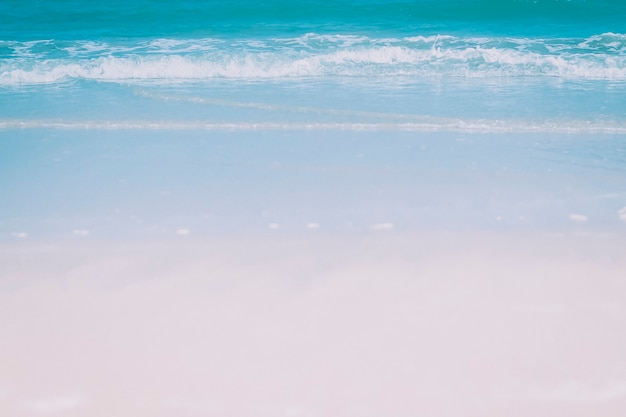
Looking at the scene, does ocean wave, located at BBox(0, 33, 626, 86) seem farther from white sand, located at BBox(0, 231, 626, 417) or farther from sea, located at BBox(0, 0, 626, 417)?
white sand, located at BBox(0, 231, 626, 417)

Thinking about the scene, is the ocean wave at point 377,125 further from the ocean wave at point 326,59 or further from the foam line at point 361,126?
the ocean wave at point 326,59

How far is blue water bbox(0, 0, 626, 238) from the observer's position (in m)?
4.20

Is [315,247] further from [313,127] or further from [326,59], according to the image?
[326,59]

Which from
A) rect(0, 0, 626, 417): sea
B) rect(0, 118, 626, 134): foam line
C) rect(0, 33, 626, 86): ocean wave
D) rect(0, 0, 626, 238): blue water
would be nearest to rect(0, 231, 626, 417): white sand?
rect(0, 0, 626, 417): sea

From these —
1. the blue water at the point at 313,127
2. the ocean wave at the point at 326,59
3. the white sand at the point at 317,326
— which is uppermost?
the ocean wave at the point at 326,59

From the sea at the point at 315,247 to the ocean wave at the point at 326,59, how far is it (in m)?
0.61

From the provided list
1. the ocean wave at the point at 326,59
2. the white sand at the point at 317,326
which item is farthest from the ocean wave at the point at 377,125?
the ocean wave at the point at 326,59

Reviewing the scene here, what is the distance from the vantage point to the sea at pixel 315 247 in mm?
2410

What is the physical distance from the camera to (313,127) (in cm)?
607

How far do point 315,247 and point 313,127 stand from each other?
2.73 meters

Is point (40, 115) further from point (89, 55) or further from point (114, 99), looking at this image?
point (89, 55)

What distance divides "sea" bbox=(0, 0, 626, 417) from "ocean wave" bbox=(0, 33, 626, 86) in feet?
2.00

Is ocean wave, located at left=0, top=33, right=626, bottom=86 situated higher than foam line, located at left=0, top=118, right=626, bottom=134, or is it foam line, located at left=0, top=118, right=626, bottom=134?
ocean wave, located at left=0, top=33, right=626, bottom=86

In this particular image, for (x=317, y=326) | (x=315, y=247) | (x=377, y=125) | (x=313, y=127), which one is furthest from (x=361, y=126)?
(x=317, y=326)
